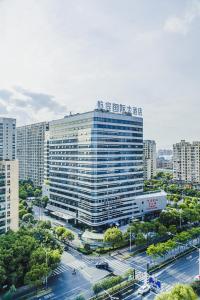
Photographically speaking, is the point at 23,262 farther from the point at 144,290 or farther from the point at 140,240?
the point at 140,240

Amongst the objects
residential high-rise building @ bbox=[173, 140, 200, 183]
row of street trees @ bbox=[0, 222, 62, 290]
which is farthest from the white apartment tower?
residential high-rise building @ bbox=[173, 140, 200, 183]

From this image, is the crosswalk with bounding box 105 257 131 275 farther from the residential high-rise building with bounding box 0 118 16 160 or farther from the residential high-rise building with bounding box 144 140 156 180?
the residential high-rise building with bounding box 144 140 156 180

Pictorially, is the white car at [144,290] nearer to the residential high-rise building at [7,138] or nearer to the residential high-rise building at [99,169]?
the residential high-rise building at [99,169]

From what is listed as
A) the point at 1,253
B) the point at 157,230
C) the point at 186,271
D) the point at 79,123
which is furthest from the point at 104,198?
the point at 1,253

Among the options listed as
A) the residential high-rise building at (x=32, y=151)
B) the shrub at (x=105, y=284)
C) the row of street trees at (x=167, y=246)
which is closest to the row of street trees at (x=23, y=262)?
the shrub at (x=105, y=284)

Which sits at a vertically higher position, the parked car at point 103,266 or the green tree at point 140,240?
the green tree at point 140,240

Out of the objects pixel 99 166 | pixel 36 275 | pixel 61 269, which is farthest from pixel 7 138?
pixel 36 275

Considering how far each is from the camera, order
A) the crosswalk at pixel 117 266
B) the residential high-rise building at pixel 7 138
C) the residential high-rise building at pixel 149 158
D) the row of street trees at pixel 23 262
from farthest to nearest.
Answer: the residential high-rise building at pixel 149 158 < the residential high-rise building at pixel 7 138 < the crosswalk at pixel 117 266 < the row of street trees at pixel 23 262

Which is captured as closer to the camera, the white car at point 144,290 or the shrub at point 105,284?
the shrub at point 105,284
